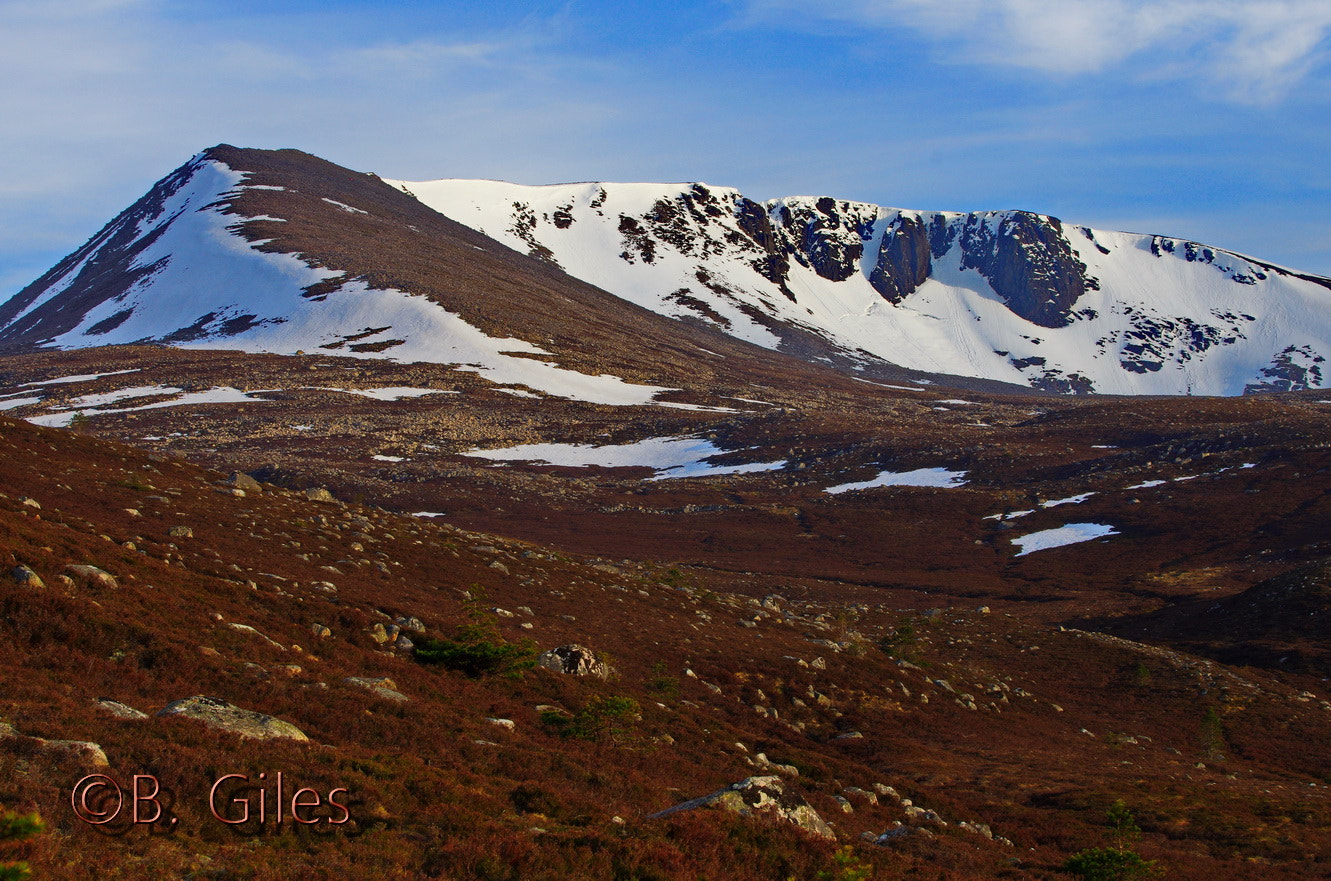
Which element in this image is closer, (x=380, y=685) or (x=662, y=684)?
(x=380, y=685)

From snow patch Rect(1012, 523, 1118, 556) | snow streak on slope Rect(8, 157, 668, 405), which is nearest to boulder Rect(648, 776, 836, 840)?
snow patch Rect(1012, 523, 1118, 556)

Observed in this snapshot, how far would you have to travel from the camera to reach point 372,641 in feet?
52.1

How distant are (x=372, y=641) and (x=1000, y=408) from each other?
121349mm

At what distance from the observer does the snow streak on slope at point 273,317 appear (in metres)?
108

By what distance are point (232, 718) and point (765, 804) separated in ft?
21.1

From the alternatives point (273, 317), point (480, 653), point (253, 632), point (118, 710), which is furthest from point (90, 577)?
point (273, 317)

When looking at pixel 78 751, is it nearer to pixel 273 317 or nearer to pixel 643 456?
pixel 643 456

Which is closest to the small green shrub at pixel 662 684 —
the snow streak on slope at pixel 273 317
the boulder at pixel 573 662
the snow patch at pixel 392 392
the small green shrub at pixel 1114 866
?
the boulder at pixel 573 662

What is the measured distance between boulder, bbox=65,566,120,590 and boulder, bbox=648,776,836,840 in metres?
9.65

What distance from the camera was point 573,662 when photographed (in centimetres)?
1789

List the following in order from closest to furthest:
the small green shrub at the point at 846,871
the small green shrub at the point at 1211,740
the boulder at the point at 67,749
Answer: the boulder at the point at 67,749 < the small green shrub at the point at 846,871 < the small green shrub at the point at 1211,740

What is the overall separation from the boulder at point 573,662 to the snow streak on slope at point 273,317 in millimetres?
84455

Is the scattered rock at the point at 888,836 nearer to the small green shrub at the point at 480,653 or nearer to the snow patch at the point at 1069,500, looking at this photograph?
the small green shrub at the point at 480,653

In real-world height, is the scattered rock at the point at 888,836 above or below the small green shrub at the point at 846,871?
below
